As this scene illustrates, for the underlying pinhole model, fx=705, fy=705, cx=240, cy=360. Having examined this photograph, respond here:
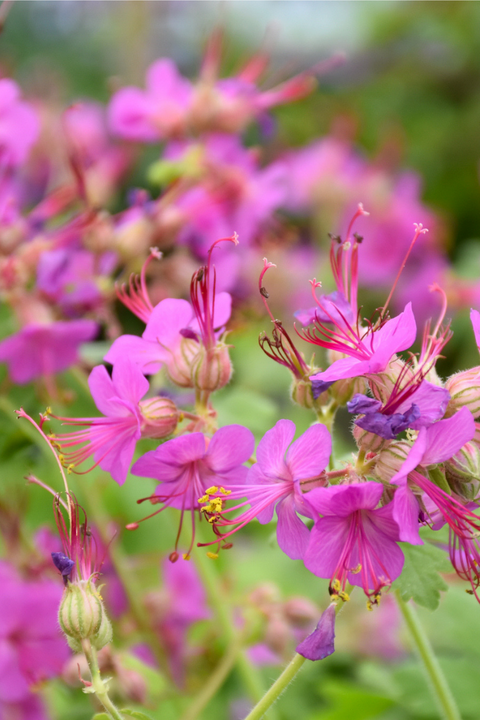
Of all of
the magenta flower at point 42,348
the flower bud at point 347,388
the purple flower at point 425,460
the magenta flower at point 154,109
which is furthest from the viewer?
the magenta flower at point 154,109

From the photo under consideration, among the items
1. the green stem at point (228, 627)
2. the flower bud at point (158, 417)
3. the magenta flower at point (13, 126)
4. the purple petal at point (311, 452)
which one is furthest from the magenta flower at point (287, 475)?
the magenta flower at point (13, 126)

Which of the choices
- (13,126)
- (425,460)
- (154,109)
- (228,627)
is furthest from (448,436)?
(154,109)

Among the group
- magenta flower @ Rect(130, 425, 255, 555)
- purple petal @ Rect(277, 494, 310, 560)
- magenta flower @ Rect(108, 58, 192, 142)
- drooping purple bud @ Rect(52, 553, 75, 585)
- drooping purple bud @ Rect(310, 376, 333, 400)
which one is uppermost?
magenta flower @ Rect(108, 58, 192, 142)

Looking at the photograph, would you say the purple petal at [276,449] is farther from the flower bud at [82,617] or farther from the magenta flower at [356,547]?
the flower bud at [82,617]

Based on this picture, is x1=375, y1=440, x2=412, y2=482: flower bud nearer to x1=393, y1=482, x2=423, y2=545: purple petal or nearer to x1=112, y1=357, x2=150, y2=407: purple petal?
x1=393, y1=482, x2=423, y2=545: purple petal

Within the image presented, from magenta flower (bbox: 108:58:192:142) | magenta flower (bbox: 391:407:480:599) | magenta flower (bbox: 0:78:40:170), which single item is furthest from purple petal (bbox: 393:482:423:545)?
magenta flower (bbox: 108:58:192:142)

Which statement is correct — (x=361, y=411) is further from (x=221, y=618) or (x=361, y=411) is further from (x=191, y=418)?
(x=221, y=618)
